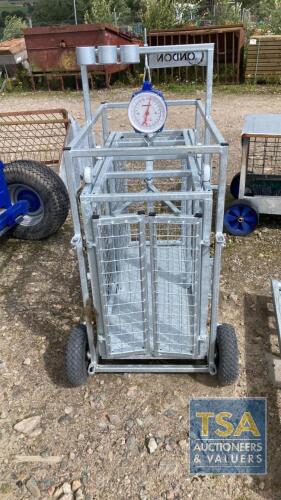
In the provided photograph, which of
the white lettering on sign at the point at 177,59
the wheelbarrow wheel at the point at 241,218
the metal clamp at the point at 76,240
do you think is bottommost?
the wheelbarrow wheel at the point at 241,218

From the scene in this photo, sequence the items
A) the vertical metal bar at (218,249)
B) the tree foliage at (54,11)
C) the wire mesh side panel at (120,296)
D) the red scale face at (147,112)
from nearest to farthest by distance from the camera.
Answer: the vertical metal bar at (218,249) < the wire mesh side panel at (120,296) < the red scale face at (147,112) < the tree foliage at (54,11)

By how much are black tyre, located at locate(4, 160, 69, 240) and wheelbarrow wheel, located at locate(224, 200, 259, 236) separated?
5.55 feet

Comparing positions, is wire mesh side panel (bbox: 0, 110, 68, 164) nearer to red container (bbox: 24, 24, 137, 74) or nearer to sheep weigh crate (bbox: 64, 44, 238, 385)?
sheep weigh crate (bbox: 64, 44, 238, 385)

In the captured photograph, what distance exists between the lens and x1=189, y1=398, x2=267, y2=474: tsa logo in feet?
8.09

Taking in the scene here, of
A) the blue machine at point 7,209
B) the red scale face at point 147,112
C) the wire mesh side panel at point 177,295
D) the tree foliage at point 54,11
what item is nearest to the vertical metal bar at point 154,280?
the wire mesh side panel at point 177,295

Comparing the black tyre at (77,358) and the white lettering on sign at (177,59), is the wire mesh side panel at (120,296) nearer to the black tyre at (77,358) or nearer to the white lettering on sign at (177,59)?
the black tyre at (77,358)

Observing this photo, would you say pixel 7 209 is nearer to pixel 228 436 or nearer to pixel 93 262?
pixel 93 262

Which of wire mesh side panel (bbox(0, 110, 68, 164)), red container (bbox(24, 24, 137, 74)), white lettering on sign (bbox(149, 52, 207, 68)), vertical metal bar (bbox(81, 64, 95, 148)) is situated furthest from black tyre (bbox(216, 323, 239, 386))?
red container (bbox(24, 24, 137, 74))

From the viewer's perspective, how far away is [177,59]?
314 cm

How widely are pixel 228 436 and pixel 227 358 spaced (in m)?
0.45

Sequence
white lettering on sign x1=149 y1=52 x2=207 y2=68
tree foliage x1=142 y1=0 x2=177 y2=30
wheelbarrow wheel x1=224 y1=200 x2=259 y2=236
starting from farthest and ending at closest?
tree foliage x1=142 y1=0 x2=177 y2=30 → wheelbarrow wheel x1=224 y1=200 x2=259 y2=236 → white lettering on sign x1=149 y1=52 x2=207 y2=68

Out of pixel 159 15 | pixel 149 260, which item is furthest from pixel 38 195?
pixel 159 15

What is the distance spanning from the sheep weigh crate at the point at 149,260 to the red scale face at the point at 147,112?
6.2 inches

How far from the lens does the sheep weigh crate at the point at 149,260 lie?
93.7 inches
